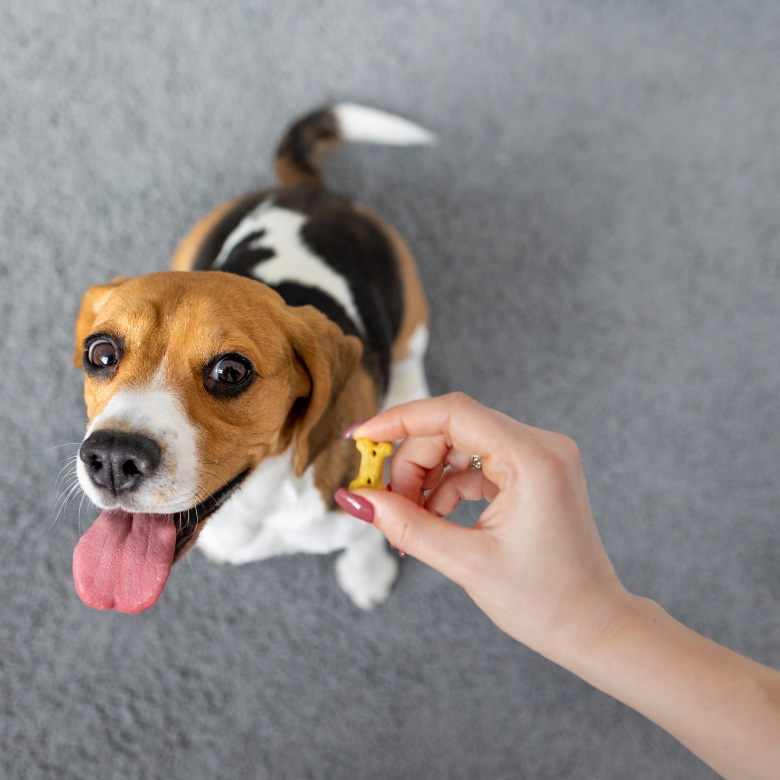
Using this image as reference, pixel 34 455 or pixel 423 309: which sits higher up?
pixel 423 309

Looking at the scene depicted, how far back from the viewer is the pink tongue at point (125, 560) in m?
1.46

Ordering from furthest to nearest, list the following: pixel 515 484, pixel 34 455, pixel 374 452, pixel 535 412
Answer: pixel 535 412 < pixel 34 455 < pixel 374 452 < pixel 515 484

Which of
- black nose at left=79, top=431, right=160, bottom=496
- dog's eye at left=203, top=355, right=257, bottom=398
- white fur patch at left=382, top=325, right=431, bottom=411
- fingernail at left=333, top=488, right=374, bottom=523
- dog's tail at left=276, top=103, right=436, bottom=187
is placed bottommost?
white fur patch at left=382, top=325, right=431, bottom=411

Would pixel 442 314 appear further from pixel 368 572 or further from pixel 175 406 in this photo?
pixel 175 406

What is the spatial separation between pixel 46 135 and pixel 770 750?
3.57 metres

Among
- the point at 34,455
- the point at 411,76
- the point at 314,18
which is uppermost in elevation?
the point at 314,18

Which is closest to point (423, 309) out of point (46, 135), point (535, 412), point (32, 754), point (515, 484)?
point (535, 412)

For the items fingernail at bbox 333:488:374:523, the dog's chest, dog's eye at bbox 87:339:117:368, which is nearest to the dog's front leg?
the dog's chest

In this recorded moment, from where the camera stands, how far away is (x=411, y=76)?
10.1 ft

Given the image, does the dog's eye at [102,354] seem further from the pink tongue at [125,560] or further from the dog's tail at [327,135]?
the dog's tail at [327,135]

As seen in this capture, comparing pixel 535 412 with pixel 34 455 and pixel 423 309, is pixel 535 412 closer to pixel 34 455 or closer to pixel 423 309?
pixel 423 309

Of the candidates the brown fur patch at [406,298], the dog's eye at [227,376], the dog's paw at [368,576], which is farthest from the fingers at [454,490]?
the brown fur patch at [406,298]

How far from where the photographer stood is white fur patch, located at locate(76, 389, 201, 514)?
4.11 ft

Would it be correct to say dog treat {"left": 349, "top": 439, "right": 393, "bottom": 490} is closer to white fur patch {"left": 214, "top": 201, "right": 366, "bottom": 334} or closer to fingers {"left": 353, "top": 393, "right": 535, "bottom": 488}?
fingers {"left": 353, "top": 393, "right": 535, "bottom": 488}
